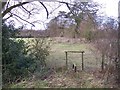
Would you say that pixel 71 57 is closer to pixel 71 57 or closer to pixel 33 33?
pixel 71 57

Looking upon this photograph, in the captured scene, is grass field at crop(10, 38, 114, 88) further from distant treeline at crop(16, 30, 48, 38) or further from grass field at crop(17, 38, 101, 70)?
distant treeline at crop(16, 30, 48, 38)

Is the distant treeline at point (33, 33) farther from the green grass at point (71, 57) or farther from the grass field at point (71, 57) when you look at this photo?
the green grass at point (71, 57)

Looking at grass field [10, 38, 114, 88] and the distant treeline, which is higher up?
the distant treeline

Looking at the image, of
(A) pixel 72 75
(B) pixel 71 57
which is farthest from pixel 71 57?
(A) pixel 72 75

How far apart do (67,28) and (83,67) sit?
1.93 feet

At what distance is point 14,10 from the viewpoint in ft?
11.7

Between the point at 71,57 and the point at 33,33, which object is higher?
the point at 33,33

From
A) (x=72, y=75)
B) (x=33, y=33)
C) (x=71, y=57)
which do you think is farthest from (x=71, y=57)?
(x=33, y=33)

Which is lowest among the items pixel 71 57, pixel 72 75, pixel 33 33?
pixel 72 75

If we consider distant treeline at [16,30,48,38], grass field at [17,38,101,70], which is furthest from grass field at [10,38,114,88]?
distant treeline at [16,30,48,38]

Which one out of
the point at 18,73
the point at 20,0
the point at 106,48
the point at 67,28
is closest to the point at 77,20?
the point at 67,28

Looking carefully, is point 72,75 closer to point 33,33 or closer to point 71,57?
point 71,57

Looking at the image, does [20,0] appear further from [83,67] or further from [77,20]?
[83,67]

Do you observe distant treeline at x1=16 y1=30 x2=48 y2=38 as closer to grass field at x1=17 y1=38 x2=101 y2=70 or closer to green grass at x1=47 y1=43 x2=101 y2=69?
grass field at x1=17 y1=38 x2=101 y2=70
